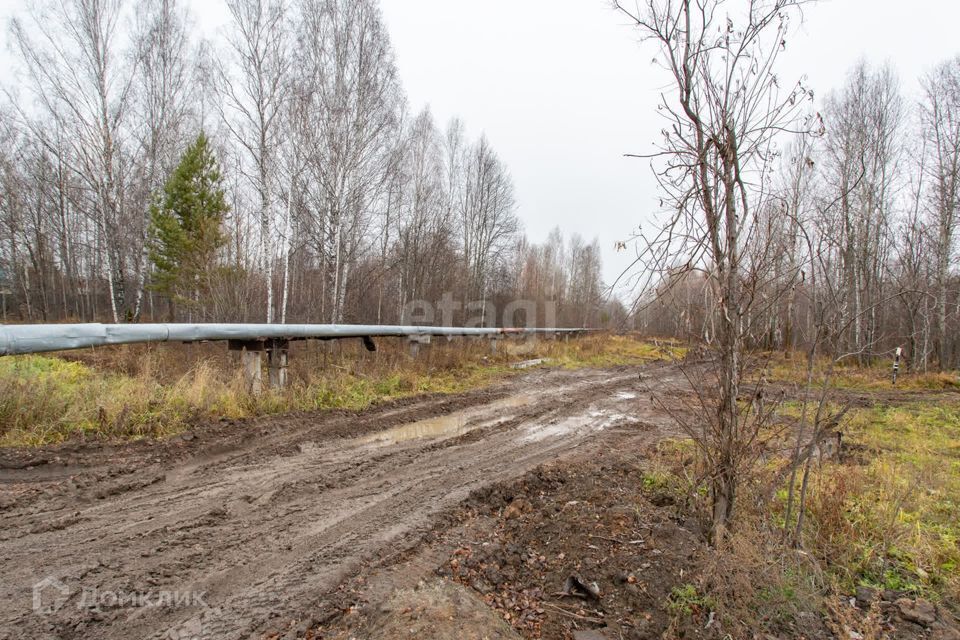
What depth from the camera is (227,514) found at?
304 cm

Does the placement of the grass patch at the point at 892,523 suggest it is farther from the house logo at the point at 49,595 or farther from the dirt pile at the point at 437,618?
the house logo at the point at 49,595

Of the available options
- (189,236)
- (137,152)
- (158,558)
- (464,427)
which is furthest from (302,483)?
(137,152)

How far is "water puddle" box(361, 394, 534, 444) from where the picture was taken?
521 centimetres

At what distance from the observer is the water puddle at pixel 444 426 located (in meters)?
5.21

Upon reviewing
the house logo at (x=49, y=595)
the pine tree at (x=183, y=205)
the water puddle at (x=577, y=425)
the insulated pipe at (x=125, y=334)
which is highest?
the pine tree at (x=183, y=205)

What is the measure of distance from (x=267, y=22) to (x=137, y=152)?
9.73m

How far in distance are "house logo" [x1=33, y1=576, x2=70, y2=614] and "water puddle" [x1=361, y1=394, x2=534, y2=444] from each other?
2878 mm

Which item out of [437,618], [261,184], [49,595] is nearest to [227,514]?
[49,595]

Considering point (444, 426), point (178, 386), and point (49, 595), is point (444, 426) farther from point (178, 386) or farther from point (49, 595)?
point (49, 595)

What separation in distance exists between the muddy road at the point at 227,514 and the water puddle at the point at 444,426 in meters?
0.04

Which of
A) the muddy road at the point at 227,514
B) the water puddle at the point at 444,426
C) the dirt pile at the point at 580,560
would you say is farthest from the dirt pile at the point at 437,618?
the water puddle at the point at 444,426

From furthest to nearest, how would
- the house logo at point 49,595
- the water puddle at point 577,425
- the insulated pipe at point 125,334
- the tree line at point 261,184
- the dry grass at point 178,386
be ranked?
the tree line at point 261,184 < the water puddle at point 577,425 < the dry grass at point 178,386 < the insulated pipe at point 125,334 < the house logo at point 49,595

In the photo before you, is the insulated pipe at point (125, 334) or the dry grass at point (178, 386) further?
the dry grass at point (178, 386)

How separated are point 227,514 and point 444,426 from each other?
314cm
